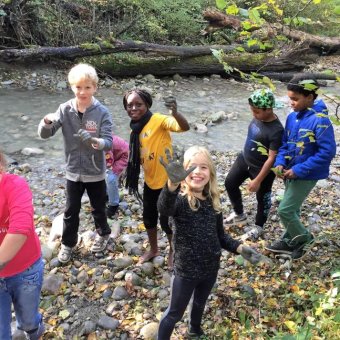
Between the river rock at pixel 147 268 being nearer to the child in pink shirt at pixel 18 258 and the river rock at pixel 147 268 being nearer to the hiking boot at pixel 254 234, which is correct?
the hiking boot at pixel 254 234

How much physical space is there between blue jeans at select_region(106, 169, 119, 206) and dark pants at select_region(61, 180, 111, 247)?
0.74 m

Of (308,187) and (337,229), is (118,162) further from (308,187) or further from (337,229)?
(337,229)

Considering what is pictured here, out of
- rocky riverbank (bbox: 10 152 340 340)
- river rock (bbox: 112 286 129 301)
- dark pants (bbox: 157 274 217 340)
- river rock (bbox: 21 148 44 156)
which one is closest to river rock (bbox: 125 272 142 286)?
rocky riverbank (bbox: 10 152 340 340)

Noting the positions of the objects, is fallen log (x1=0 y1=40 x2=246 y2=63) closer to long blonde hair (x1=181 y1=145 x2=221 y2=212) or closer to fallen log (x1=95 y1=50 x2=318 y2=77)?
fallen log (x1=95 y1=50 x2=318 y2=77)

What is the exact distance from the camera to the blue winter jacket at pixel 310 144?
3.34m

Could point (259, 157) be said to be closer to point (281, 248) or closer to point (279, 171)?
point (279, 171)

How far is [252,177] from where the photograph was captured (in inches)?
164

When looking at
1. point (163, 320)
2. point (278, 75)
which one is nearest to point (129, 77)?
point (278, 75)

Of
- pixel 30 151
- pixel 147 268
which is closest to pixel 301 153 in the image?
pixel 147 268

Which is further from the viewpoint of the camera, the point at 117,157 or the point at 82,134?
the point at 117,157

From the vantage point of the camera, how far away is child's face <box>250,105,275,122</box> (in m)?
3.73

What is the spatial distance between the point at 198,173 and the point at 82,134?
1068mm

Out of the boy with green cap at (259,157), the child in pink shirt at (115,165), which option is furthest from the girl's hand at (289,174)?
the child in pink shirt at (115,165)

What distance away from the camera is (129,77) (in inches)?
440
